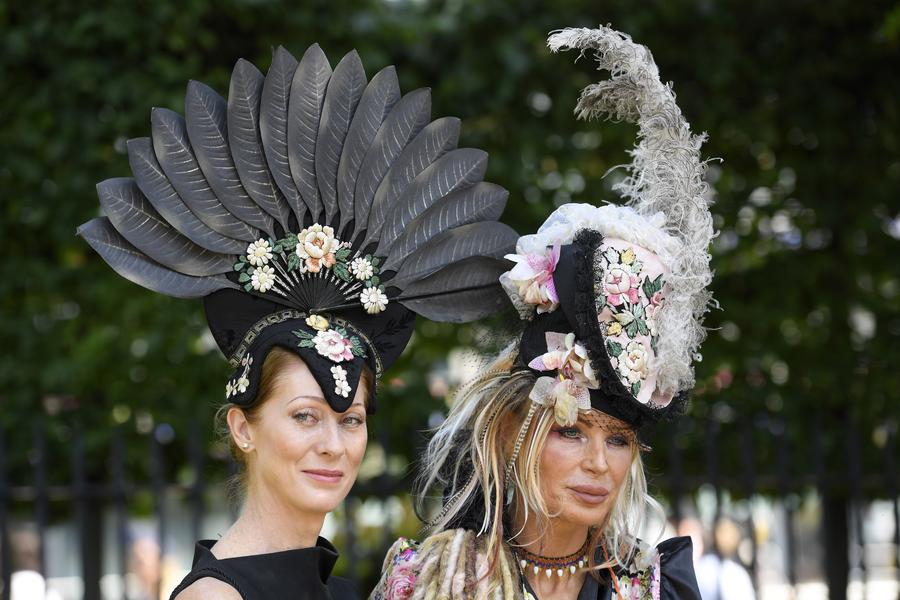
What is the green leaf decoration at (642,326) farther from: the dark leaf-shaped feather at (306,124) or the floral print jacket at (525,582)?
the dark leaf-shaped feather at (306,124)

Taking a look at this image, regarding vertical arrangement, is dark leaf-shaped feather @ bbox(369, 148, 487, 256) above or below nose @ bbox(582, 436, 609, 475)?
above

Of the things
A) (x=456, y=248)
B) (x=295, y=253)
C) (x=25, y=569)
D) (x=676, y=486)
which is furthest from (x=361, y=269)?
(x=25, y=569)

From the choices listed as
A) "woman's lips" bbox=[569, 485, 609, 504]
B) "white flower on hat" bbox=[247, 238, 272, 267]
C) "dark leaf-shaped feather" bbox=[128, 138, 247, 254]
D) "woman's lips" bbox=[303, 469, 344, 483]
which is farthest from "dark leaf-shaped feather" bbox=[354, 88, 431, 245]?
"woman's lips" bbox=[569, 485, 609, 504]

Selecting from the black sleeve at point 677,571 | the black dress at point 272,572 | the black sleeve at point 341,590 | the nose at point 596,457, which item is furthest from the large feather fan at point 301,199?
the black sleeve at point 677,571

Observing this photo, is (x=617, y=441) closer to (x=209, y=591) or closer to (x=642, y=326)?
(x=642, y=326)

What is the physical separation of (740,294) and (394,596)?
2.88 metres

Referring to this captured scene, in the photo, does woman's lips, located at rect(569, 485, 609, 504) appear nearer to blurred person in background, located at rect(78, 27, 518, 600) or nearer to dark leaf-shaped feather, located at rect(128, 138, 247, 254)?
blurred person in background, located at rect(78, 27, 518, 600)

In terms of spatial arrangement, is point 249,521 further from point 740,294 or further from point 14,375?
point 740,294

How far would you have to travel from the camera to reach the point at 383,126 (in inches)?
112

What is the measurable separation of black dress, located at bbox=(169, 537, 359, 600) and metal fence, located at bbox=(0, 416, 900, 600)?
2.22 m

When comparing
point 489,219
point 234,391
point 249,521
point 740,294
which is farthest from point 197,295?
point 740,294

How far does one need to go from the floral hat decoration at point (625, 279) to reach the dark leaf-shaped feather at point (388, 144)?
36 centimetres

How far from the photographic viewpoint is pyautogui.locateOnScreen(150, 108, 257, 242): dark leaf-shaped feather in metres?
2.68

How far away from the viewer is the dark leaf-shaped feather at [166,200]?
2.66 meters
